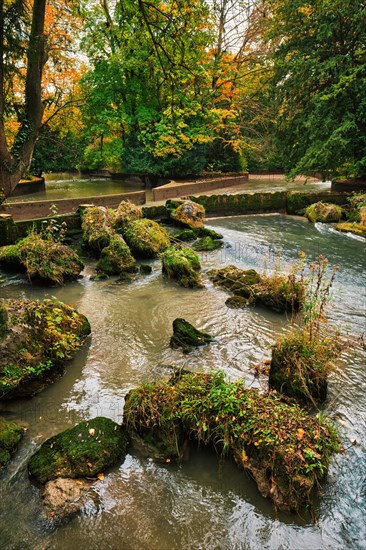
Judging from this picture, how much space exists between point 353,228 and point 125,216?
884cm

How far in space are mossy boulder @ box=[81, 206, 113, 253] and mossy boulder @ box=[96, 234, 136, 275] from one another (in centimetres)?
94

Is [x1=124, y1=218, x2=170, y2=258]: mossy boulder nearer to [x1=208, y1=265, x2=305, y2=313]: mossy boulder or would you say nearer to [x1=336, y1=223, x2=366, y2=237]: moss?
[x1=208, y1=265, x2=305, y2=313]: mossy boulder

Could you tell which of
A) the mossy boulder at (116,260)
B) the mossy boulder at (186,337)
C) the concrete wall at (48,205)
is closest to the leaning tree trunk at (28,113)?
the mossy boulder at (186,337)

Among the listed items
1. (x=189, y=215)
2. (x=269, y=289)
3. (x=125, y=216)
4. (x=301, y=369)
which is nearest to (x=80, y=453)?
(x=301, y=369)

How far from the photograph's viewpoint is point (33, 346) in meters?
5.07

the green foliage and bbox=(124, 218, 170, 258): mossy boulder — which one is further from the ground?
the green foliage

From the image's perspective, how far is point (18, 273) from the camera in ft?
32.8

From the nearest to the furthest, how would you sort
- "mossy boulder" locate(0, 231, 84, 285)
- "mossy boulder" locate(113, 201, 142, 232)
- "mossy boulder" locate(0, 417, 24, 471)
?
"mossy boulder" locate(0, 417, 24, 471) → "mossy boulder" locate(0, 231, 84, 285) → "mossy boulder" locate(113, 201, 142, 232)

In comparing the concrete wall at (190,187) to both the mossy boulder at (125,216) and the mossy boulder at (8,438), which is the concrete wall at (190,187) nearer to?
the mossy boulder at (125,216)

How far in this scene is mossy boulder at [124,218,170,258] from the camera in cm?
1128

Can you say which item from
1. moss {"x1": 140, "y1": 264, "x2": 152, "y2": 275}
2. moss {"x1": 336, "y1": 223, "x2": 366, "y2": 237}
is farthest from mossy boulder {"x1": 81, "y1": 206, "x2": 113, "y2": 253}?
moss {"x1": 336, "y1": 223, "x2": 366, "y2": 237}

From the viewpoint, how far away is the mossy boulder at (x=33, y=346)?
4734mm

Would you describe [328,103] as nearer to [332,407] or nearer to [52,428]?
[332,407]

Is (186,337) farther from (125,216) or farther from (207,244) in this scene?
(125,216)
